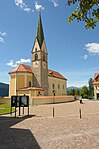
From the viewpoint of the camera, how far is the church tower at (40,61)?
55147mm

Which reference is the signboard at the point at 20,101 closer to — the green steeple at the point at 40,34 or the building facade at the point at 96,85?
the building facade at the point at 96,85

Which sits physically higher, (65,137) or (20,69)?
(20,69)

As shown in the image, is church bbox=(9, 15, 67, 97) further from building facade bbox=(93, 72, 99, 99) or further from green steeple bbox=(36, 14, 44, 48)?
building facade bbox=(93, 72, 99, 99)

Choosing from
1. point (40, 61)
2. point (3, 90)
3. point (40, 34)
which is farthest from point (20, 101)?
point (3, 90)

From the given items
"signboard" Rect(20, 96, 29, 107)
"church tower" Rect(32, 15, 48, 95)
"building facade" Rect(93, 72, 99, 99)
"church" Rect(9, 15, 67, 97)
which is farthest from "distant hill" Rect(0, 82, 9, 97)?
"signboard" Rect(20, 96, 29, 107)

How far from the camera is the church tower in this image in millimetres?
55147

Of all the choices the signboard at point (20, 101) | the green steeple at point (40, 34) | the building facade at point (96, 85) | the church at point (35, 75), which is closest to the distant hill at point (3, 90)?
the church at point (35, 75)

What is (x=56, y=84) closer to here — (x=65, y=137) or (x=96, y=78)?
(x=96, y=78)

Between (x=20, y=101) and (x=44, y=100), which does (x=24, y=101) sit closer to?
(x=20, y=101)

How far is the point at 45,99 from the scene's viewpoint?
39031 millimetres

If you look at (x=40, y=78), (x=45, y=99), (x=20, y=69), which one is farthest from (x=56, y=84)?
(x=45, y=99)

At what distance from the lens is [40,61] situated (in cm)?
5659

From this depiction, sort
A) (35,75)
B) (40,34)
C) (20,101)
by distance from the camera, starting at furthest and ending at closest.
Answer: (40,34), (35,75), (20,101)

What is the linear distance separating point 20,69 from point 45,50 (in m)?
12.8
